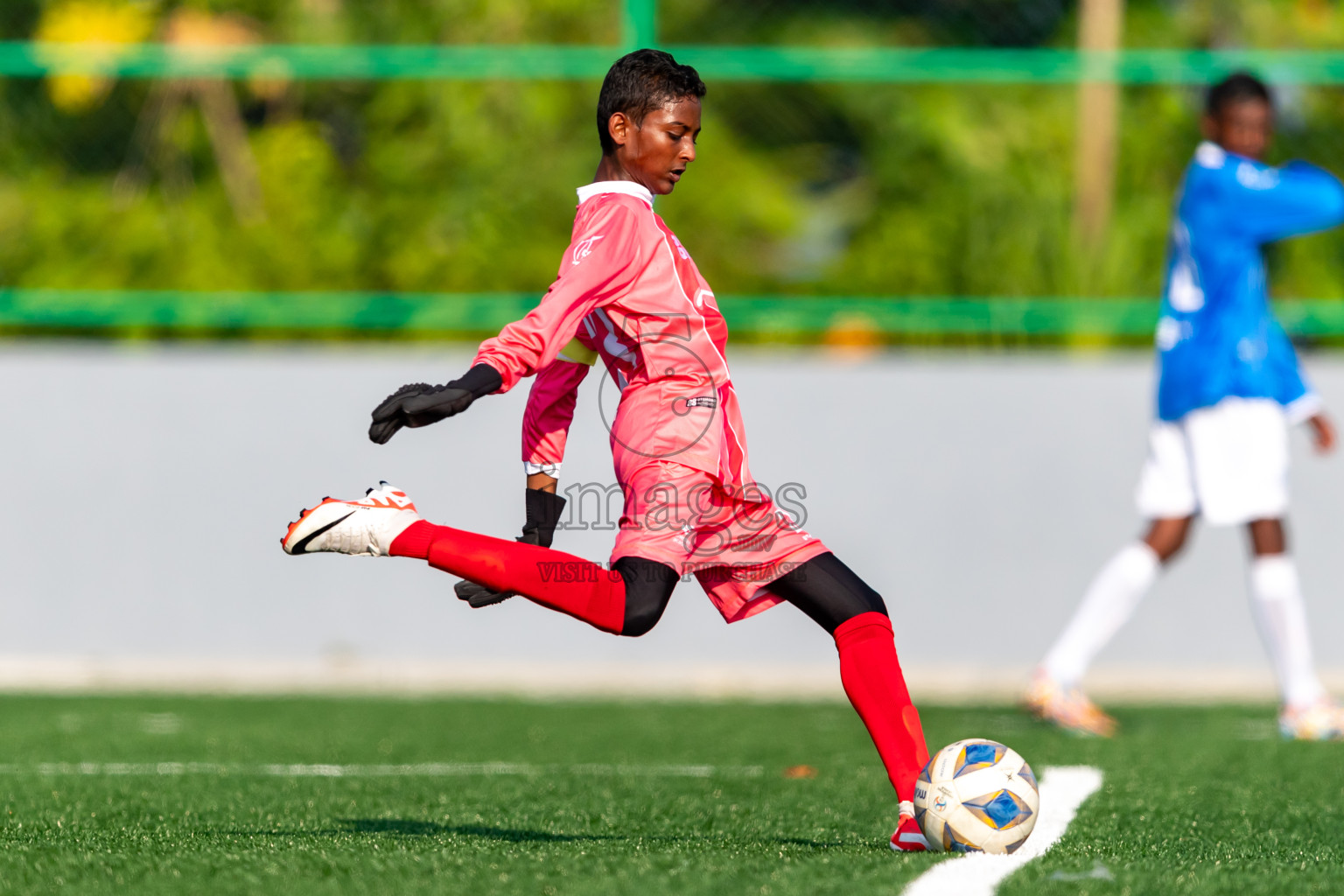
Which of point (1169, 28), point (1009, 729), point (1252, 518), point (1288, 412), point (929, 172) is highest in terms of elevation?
point (1169, 28)

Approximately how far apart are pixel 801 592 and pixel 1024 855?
2.51ft

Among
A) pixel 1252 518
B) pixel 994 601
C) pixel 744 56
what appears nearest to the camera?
pixel 1252 518

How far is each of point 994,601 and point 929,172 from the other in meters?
2.70

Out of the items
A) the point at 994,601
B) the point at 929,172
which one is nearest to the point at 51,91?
the point at 929,172

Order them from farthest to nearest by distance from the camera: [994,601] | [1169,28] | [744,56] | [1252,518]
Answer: [1169,28] → [744,56] → [994,601] → [1252,518]

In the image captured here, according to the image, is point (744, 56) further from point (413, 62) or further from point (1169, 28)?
point (1169, 28)

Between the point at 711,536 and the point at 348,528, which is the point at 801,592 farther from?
the point at 348,528

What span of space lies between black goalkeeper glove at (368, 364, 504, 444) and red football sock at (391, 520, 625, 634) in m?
0.39

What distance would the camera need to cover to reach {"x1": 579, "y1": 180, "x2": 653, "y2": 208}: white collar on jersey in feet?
12.6

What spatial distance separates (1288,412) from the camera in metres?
6.70

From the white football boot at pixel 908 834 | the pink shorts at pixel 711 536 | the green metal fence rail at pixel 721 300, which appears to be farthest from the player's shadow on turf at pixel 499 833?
the green metal fence rail at pixel 721 300

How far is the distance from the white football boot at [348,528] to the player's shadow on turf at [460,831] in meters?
0.79

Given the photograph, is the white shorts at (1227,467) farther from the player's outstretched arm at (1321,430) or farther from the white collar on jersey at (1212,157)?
the white collar on jersey at (1212,157)

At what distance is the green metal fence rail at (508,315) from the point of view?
30.1 feet
